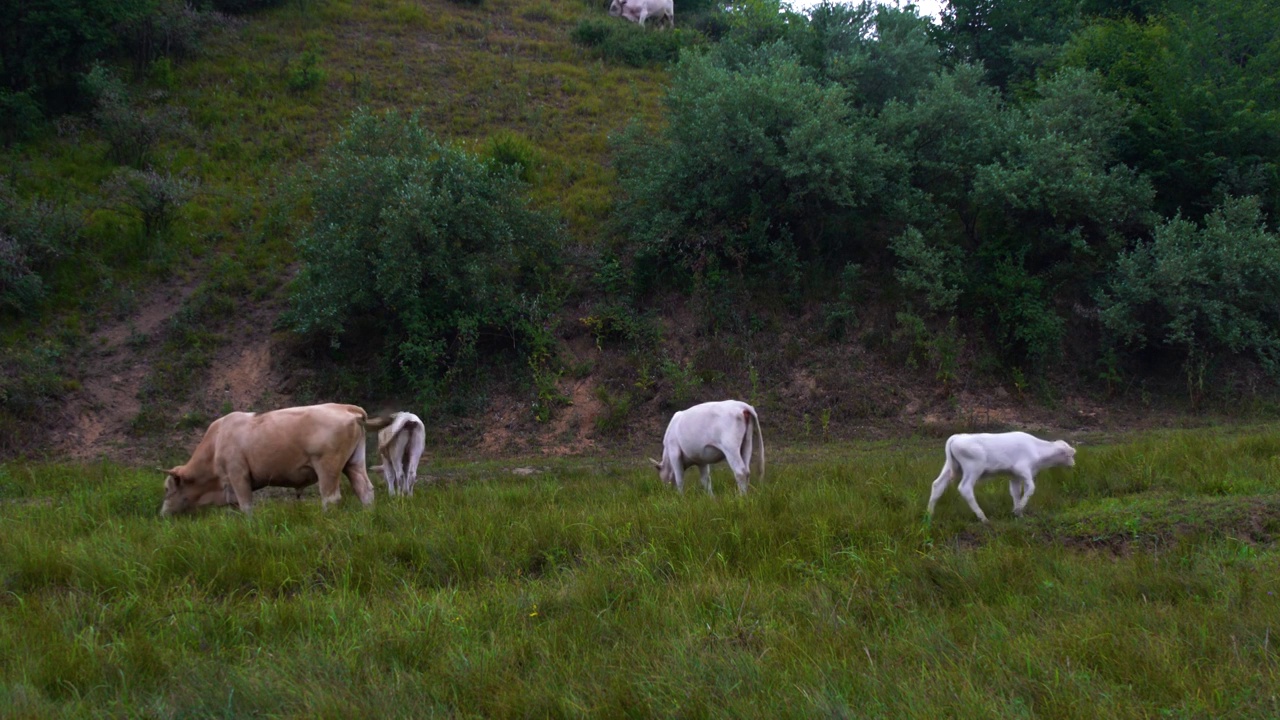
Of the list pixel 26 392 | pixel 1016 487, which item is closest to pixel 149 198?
pixel 26 392

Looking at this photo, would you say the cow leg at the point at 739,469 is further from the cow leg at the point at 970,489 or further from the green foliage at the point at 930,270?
the green foliage at the point at 930,270

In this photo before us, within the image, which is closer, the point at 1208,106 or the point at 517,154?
the point at 1208,106

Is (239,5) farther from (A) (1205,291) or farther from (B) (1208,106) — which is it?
(A) (1205,291)

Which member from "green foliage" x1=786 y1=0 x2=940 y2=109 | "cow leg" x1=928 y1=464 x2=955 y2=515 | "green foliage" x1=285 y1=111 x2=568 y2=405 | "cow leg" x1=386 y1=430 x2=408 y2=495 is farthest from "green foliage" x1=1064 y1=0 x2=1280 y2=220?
"cow leg" x1=386 y1=430 x2=408 y2=495

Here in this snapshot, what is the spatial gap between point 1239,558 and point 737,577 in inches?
150

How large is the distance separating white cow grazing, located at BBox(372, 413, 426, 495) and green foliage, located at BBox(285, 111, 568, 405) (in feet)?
22.1

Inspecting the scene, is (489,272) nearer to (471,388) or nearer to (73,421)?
(471,388)

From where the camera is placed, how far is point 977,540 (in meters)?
8.34

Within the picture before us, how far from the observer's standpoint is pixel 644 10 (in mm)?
41344

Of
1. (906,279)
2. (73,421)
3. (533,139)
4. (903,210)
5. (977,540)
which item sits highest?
(533,139)

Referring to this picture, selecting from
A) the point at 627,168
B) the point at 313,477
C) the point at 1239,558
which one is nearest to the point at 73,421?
the point at 313,477

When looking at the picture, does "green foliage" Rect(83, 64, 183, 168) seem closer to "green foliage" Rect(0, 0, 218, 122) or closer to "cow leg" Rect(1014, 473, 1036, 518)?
"green foliage" Rect(0, 0, 218, 122)

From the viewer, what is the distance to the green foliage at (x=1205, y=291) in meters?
19.6

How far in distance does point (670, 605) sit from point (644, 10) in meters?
38.9
